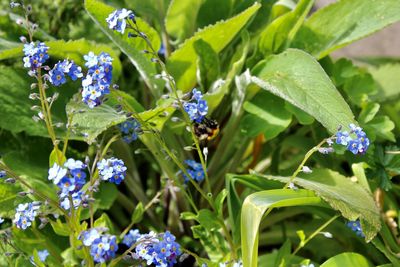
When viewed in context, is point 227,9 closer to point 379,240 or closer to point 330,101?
point 330,101

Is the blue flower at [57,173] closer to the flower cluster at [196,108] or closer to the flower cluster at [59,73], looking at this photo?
the flower cluster at [59,73]

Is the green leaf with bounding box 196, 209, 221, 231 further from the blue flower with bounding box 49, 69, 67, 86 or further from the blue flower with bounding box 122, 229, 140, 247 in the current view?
the blue flower with bounding box 49, 69, 67, 86

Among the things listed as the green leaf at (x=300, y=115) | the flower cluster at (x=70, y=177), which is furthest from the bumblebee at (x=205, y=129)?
the flower cluster at (x=70, y=177)

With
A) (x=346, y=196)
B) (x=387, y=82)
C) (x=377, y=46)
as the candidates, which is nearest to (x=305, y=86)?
(x=346, y=196)

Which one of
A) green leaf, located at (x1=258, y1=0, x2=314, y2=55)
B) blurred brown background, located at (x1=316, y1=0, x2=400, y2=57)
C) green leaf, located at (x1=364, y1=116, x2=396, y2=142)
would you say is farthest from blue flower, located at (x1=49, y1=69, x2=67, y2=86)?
blurred brown background, located at (x1=316, y1=0, x2=400, y2=57)

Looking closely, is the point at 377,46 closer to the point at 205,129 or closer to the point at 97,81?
the point at 205,129
